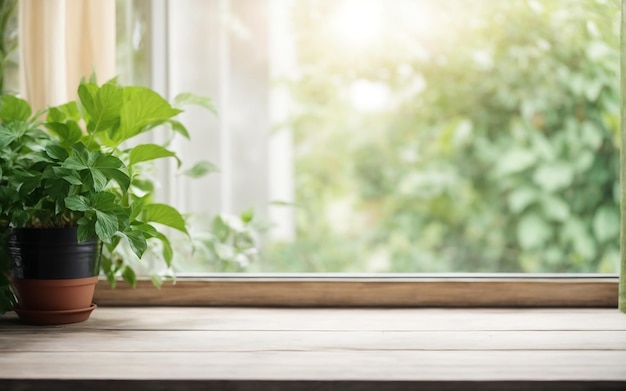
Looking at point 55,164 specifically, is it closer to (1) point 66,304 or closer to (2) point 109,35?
(1) point 66,304

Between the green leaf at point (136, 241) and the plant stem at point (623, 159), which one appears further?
the plant stem at point (623, 159)

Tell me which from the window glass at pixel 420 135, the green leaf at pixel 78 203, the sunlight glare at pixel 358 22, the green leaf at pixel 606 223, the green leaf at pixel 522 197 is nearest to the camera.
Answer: the green leaf at pixel 78 203

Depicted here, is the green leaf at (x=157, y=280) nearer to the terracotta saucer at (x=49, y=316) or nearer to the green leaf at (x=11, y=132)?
the terracotta saucer at (x=49, y=316)

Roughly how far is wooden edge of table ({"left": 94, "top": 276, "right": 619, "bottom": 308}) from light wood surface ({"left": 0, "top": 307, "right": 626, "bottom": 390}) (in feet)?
0.11

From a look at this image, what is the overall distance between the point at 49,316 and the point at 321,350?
1.52 ft

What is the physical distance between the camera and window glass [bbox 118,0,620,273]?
105 inches

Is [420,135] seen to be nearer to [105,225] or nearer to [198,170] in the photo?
[198,170]

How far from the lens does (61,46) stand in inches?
44.5

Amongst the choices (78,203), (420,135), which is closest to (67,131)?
(78,203)

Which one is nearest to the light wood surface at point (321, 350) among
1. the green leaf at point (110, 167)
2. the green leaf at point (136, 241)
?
the green leaf at point (136, 241)

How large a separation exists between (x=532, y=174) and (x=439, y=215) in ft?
1.84

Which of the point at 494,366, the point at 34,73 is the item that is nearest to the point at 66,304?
the point at 34,73

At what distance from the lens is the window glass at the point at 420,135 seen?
8.73ft

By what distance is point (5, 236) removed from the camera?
3.26ft
